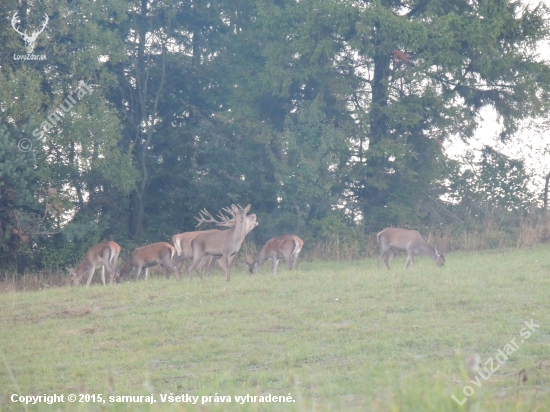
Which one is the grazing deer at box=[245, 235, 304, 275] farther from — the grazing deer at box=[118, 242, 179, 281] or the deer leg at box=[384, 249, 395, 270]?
the deer leg at box=[384, 249, 395, 270]

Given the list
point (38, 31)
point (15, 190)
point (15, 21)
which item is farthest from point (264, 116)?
point (15, 190)

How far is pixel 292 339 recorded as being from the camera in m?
10.1

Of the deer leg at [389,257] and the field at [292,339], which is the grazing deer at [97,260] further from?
the deer leg at [389,257]

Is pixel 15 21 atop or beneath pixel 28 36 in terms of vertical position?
atop

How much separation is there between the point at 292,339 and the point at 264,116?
59.6 feet

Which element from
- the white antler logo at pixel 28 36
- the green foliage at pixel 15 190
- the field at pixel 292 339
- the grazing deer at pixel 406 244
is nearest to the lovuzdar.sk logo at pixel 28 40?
the white antler logo at pixel 28 36

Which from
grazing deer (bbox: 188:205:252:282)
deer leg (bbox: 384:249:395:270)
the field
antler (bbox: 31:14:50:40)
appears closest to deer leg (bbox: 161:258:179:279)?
grazing deer (bbox: 188:205:252:282)

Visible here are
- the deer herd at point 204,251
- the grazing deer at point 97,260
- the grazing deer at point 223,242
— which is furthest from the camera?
the grazing deer at point 97,260

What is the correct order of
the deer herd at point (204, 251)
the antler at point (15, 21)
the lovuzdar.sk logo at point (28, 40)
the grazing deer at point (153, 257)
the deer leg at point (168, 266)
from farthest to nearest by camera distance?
the lovuzdar.sk logo at point (28, 40)
the antler at point (15, 21)
the grazing deer at point (153, 257)
the deer leg at point (168, 266)
the deer herd at point (204, 251)

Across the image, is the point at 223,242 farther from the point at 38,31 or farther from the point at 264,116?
the point at 264,116

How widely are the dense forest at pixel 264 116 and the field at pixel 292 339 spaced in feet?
26.8

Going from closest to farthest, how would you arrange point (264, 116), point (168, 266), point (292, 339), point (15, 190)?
1. point (292, 339)
2. point (168, 266)
3. point (15, 190)
4. point (264, 116)

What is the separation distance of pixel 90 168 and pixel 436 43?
11091mm

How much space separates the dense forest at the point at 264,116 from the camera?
2239cm
